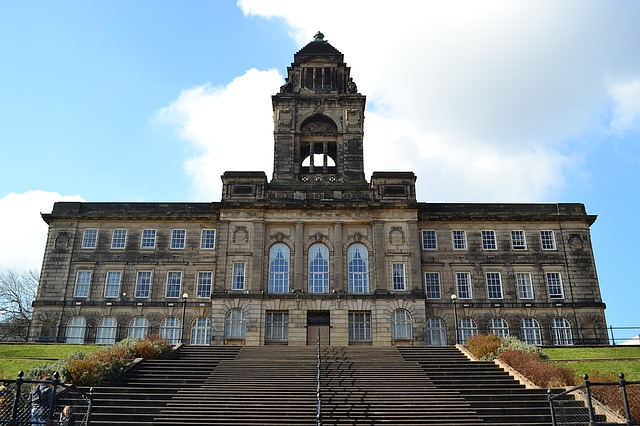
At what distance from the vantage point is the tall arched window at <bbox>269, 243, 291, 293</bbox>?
40.3 meters

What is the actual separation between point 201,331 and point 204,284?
133 inches

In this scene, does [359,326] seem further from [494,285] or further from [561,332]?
[561,332]

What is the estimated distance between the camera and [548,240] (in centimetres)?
4359

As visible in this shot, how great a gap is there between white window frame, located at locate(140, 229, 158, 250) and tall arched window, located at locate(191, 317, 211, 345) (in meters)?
6.65

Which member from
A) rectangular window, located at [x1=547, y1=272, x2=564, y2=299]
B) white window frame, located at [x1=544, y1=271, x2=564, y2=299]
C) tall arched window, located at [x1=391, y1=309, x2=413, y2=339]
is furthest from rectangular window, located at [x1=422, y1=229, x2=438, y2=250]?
rectangular window, located at [x1=547, y1=272, x2=564, y2=299]

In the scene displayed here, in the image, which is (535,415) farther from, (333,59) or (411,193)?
(333,59)

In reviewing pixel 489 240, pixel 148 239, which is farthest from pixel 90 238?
pixel 489 240

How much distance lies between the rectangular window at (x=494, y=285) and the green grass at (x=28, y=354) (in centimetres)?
2594

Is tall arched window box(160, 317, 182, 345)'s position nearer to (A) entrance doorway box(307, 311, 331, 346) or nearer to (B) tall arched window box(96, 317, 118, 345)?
(B) tall arched window box(96, 317, 118, 345)

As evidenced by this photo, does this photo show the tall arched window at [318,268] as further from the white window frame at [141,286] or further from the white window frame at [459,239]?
the white window frame at [141,286]

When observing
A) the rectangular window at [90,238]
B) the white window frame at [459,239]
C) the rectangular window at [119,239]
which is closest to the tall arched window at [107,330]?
the rectangular window at [119,239]

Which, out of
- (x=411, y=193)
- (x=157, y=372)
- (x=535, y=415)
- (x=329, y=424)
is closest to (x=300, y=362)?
(x=157, y=372)

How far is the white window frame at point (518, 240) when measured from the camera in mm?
43469

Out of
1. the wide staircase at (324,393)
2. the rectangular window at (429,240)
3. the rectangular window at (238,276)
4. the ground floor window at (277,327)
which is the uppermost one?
the rectangular window at (429,240)
